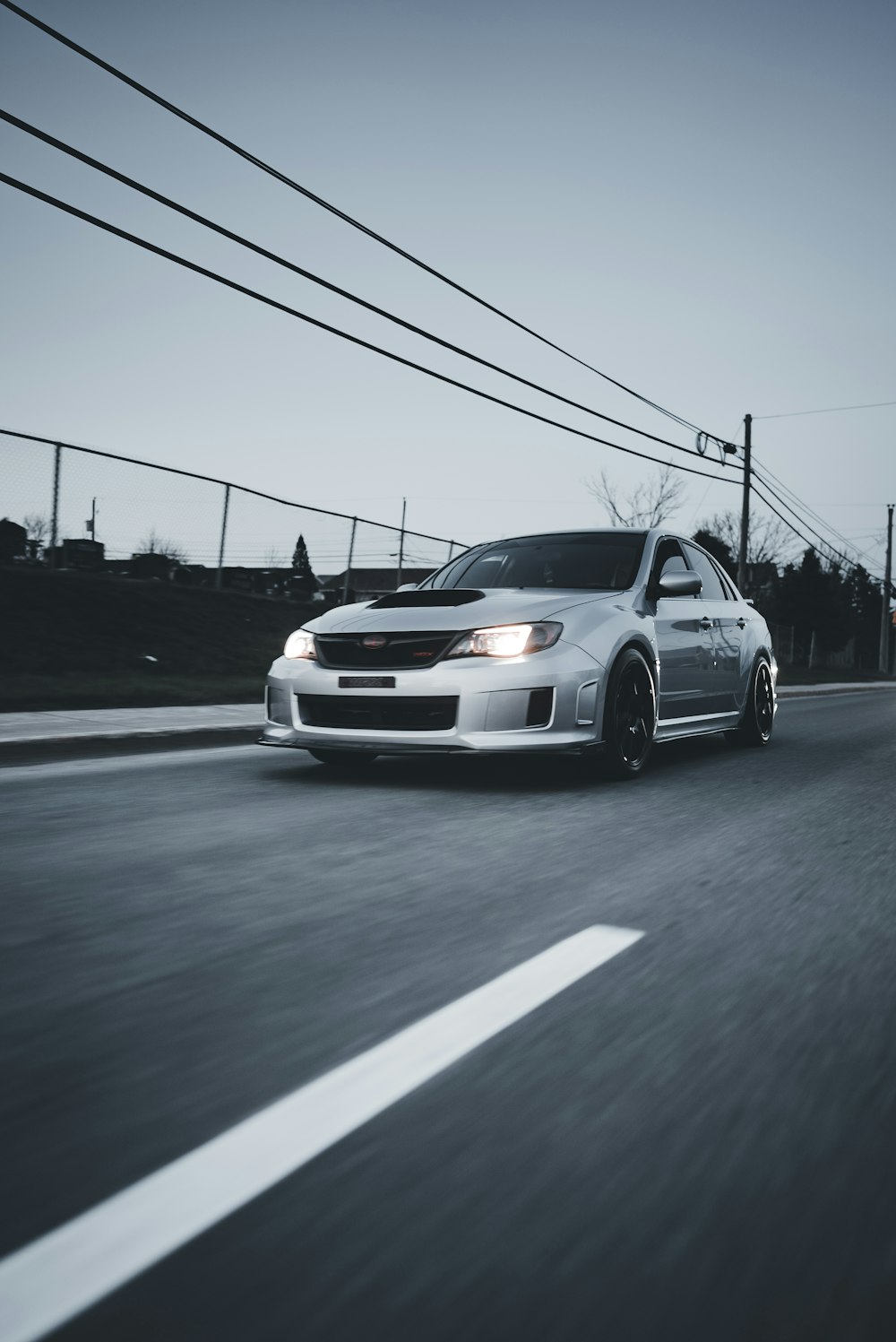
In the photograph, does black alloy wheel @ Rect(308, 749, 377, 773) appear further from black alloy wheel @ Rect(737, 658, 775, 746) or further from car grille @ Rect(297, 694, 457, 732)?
black alloy wheel @ Rect(737, 658, 775, 746)

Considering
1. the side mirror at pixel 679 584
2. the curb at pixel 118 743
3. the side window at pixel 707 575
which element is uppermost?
the side window at pixel 707 575

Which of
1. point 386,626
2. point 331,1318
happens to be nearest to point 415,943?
point 331,1318

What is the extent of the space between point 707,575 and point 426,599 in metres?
3.00

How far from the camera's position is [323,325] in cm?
1549

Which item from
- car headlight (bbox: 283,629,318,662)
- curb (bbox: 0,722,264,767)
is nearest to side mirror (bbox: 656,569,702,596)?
car headlight (bbox: 283,629,318,662)

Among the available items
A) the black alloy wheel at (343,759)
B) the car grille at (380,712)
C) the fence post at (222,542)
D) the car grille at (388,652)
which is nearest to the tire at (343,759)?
the black alloy wheel at (343,759)

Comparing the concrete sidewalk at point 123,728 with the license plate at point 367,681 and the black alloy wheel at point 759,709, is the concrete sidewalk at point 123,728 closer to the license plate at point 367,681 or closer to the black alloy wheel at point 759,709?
the license plate at point 367,681

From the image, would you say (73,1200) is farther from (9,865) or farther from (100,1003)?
(9,865)

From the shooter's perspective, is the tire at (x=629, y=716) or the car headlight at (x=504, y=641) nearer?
the car headlight at (x=504, y=641)

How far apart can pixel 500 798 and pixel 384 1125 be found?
4.51 meters

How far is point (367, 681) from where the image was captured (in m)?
6.99

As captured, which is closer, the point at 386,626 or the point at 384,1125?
the point at 384,1125

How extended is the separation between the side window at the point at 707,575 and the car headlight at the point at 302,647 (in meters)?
3.26

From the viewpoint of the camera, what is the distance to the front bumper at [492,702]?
6766 mm
